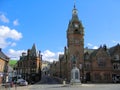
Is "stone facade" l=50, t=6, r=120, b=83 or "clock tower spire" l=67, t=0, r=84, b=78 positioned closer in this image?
"stone facade" l=50, t=6, r=120, b=83

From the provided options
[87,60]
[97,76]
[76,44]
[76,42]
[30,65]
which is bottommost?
[97,76]

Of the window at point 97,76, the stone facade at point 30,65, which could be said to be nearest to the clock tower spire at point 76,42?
the window at point 97,76

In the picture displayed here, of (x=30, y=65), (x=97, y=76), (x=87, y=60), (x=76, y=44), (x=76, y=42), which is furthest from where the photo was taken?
(x=30, y=65)

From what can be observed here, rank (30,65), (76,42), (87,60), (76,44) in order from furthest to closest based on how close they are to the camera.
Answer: (30,65)
(87,60)
(76,42)
(76,44)

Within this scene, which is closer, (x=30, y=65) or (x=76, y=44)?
(x=76, y=44)

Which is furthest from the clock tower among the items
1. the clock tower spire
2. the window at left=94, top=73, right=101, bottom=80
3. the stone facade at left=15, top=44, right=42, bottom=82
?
the stone facade at left=15, top=44, right=42, bottom=82

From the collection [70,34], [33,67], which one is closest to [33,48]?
[33,67]

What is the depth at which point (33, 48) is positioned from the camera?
105688mm

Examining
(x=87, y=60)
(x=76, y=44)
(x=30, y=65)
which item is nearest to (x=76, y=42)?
(x=76, y=44)

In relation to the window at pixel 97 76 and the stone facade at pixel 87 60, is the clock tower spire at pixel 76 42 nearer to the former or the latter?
the stone facade at pixel 87 60

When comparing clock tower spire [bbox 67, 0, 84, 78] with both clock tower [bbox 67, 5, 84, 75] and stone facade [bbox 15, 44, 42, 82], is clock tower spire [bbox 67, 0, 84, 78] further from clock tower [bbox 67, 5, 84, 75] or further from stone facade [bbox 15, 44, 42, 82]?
stone facade [bbox 15, 44, 42, 82]

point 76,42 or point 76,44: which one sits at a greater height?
point 76,42

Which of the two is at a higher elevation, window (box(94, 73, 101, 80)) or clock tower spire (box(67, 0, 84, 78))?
clock tower spire (box(67, 0, 84, 78))

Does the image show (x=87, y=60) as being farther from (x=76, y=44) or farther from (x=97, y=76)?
(x=76, y=44)
